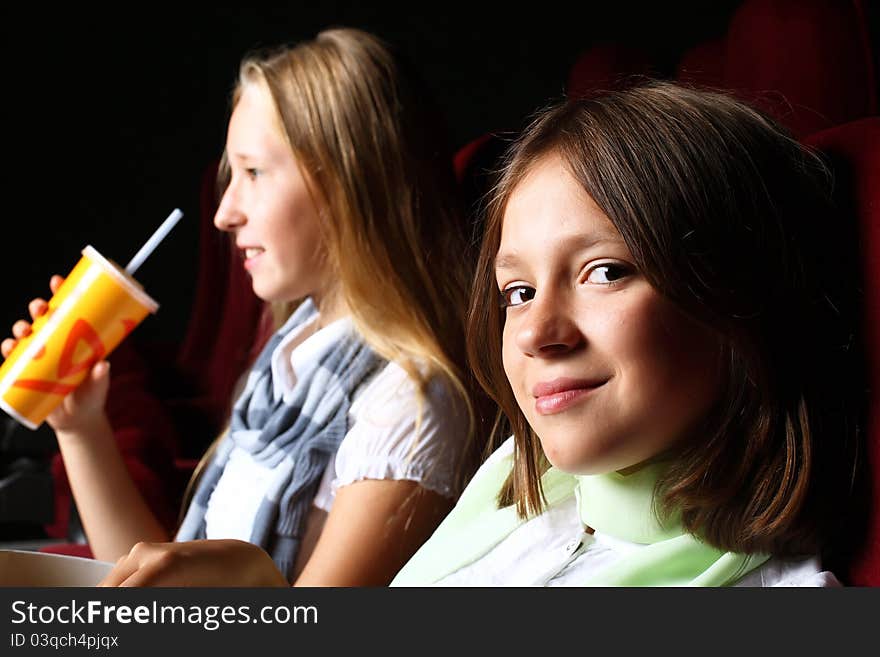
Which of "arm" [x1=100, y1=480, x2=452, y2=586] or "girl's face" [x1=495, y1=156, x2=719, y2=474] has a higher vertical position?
"girl's face" [x1=495, y1=156, x2=719, y2=474]

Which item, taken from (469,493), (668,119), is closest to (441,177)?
(469,493)

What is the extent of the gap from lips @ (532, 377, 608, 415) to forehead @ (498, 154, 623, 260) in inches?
3.3

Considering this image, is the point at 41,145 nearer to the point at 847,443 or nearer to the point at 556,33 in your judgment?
Answer: the point at 556,33

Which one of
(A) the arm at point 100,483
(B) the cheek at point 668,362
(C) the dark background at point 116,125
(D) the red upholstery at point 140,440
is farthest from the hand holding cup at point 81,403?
→ (C) the dark background at point 116,125

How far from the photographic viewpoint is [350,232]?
1.18 meters

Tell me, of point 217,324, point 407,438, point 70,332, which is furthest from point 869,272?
point 217,324

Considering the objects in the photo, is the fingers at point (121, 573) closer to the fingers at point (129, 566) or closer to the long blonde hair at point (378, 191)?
the fingers at point (129, 566)

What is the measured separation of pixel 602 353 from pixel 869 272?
0.18 m

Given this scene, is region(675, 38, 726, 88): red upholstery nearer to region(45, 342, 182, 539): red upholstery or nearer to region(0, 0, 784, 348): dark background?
region(45, 342, 182, 539): red upholstery

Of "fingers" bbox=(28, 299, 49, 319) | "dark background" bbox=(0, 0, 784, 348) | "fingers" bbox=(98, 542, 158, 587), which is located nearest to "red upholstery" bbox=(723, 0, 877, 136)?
"fingers" bbox=(98, 542, 158, 587)

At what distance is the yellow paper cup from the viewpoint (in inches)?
43.3

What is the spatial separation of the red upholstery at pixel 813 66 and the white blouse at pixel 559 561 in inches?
15.0

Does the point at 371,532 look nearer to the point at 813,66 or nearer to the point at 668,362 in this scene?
the point at 668,362

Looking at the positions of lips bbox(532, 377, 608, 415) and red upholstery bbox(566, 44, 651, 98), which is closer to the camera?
lips bbox(532, 377, 608, 415)
